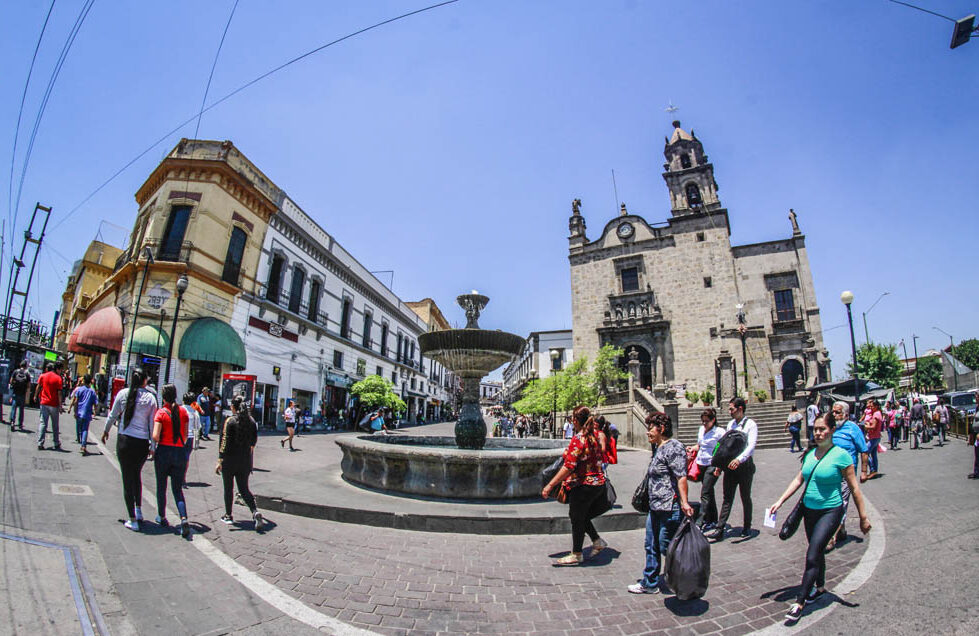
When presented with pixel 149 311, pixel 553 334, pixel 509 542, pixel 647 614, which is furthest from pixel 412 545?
pixel 553 334

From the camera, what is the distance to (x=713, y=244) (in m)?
27.9

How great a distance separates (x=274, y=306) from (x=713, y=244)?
27.5 meters

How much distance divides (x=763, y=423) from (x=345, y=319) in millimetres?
23932

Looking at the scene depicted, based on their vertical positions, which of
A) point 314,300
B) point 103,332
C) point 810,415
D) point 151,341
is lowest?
point 810,415

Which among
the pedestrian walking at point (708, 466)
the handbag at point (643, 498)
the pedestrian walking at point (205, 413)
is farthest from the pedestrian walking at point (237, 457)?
the pedestrian walking at point (205, 413)

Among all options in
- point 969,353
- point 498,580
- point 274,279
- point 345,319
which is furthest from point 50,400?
point 969,353

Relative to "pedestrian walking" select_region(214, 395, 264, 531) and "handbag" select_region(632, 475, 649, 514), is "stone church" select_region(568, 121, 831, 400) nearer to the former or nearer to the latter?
"handbag" select_region(632, 475, 649, 514)

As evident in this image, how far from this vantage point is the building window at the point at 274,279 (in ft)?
65.9

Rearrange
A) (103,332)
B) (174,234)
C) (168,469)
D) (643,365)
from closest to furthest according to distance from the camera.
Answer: (168,469), (103,332), (174,234), (643,365)

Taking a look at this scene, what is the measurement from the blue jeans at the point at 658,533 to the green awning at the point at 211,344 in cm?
1679

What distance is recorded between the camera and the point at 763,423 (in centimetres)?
1855

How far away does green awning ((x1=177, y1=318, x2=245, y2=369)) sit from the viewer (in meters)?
15.2

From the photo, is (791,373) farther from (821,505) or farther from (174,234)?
(174,234)

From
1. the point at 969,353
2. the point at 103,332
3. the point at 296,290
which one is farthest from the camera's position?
the point at 969,353
